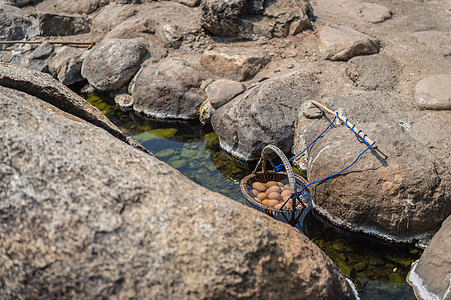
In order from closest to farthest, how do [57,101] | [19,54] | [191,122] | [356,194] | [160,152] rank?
[57,101] < [356,194] < [160,152] < [191,122] < [19,54]

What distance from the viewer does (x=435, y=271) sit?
10.7ft

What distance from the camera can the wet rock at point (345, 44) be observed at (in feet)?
19.9

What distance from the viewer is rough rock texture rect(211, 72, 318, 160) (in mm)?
5234

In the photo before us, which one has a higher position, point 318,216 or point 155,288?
point 155,288

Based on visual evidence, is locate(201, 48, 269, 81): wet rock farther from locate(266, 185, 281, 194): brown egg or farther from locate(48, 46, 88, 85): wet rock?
locate(48, 46, 88, 85): wet rock

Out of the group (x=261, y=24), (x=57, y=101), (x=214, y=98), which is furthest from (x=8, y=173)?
(x=261, y=24)

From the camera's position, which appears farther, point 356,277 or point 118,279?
point 356,277

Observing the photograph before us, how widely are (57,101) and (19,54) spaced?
5.66m

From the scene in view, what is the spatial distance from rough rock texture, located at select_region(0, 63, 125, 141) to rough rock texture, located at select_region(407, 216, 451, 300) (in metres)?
2.93

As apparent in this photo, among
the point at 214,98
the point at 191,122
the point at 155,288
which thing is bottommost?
the point at 191,122

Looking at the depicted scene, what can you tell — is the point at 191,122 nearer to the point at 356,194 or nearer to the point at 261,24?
the point at 261,24

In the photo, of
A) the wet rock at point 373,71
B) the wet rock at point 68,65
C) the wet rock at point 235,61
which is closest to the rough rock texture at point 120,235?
the wet rock at point 373,71

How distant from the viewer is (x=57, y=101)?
11.9 feet

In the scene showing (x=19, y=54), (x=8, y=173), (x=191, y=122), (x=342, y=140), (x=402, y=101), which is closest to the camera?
(x=8, y=173)
